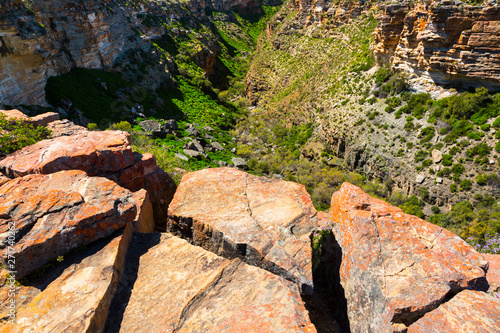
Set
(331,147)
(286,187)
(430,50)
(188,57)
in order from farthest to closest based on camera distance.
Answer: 1. (188,57)
2. (331,147)
3. (430,50)
4. (286,187)

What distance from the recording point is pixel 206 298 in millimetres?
7938

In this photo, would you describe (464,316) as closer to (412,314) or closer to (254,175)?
(412,314)

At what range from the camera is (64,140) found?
13.2m

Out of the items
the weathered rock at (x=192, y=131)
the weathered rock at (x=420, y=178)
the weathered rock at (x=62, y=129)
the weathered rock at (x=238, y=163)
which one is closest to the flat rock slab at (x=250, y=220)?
the weathered rock at (x=62, y=129)

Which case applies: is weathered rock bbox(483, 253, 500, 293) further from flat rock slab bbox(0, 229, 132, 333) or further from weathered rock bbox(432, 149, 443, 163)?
weathered rock bbox(432, 149, 443, 163)

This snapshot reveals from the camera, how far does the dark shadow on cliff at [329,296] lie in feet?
→ 32.0

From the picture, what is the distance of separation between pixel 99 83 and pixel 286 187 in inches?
1648

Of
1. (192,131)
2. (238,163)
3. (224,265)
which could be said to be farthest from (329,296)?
(192,131)

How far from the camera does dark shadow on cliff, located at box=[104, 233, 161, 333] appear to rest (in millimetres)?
7609

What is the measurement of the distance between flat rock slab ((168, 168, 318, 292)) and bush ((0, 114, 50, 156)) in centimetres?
929

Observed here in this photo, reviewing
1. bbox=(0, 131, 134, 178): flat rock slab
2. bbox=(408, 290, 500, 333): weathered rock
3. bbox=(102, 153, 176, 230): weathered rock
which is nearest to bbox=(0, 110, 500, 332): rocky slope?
bbox=(408, 290, 500, 333): weathered rock

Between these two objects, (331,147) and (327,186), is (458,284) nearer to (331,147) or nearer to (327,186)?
(327,186)

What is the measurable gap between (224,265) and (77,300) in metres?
4.48

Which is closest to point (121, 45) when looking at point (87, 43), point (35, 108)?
point (87, 43)
